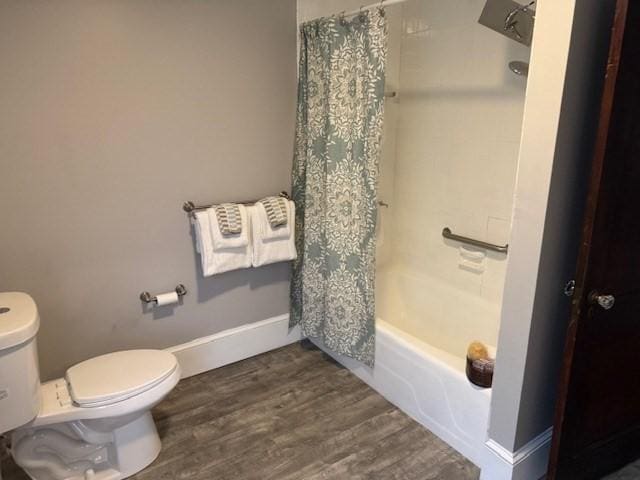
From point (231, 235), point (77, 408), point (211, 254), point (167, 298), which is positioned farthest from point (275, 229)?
point (77, 408)

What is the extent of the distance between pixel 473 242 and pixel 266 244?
45.7 inches

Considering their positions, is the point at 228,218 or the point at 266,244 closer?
the point at 228,218

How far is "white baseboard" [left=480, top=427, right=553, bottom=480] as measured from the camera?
177cm

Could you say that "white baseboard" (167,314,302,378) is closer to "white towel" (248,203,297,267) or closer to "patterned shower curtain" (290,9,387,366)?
"patterned shower curtain" (290,9,387,366)

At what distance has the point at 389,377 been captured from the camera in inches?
93.4

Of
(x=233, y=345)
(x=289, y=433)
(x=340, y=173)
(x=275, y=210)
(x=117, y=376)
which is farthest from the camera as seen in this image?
(x=233, y=345)

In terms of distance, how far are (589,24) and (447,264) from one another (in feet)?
5.36

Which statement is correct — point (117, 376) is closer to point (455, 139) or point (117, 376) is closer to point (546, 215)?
point (546, 215)

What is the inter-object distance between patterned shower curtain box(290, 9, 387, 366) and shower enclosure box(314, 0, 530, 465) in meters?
0.25

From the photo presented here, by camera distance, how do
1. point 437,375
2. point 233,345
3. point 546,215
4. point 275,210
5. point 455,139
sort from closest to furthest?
point 546,215
point 437,375
point 275,210
point 455,139
point 233,345

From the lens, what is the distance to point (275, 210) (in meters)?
2.54

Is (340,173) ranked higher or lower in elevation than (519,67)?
lower

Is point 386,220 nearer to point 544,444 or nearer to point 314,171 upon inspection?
point 314,171

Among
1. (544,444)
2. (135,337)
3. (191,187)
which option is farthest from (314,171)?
(544,444)
